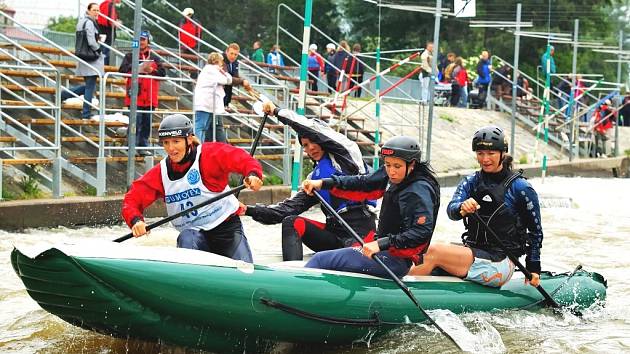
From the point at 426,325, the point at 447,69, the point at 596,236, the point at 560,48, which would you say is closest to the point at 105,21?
the point at 596,236

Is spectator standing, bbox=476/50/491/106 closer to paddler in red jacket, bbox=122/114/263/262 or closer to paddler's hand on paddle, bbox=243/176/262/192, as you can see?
paddler in red jacket, bbox=122/114/263/262

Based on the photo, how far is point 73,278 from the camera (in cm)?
619

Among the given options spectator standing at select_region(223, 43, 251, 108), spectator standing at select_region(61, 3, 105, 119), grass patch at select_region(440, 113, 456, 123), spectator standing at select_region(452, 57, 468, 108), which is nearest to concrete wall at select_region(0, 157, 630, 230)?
spectator standing at select_region(223, 43, 251, 108)

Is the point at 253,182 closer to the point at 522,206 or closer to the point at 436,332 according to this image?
the point at 436,332

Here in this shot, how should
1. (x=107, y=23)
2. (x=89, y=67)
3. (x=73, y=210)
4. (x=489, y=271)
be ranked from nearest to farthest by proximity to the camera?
(x=489, y=271)
(x=73, y=210)
(x=89, y=67)
(x=107, y=23)

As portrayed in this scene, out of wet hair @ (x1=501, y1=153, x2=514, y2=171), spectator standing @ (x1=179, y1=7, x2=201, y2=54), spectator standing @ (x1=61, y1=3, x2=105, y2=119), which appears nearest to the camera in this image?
wet hair @ (x1=501, y1=153, x2=514, y2=171)

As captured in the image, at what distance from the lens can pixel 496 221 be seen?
26.1ft

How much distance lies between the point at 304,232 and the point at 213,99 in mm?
6459

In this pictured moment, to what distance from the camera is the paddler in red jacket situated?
7.39 m

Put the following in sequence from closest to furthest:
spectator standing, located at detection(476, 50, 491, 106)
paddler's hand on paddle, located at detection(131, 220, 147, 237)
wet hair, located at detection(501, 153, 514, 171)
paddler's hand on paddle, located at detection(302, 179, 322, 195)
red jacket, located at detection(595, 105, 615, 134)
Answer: paddler's hand on paddle, located at detection(131, 220, 147, 237) → paddler's hand on paddle, located at detection(302, 179, 322, 195) → wet hair, located at detection(501, 153, 514, 171) → spectator standing, located at detection(476, 50, 491, 106) → red jacket, located at detection(595, 105, 615, 134)

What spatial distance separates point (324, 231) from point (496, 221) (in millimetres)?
1315

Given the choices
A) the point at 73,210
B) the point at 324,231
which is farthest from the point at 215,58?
the point at 324,231

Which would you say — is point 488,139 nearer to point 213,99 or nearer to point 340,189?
point 340,189

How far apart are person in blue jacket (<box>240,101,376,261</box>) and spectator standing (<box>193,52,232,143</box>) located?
19.6ft
